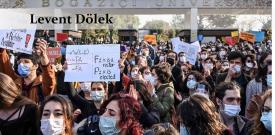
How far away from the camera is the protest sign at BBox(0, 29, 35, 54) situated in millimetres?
6621

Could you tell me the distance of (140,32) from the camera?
53.3 metres

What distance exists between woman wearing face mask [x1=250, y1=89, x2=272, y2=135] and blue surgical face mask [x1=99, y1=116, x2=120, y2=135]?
1.06 metres

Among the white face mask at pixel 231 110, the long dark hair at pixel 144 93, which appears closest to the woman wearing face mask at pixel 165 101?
the long dark hair at pixel 144 93

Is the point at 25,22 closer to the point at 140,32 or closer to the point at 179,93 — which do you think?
the point at 179,93

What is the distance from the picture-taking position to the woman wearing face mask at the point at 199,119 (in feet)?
12.9

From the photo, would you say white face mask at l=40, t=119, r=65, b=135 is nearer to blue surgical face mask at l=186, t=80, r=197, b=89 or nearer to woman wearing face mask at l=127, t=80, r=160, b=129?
woman wearing face mask at l=127, t=80, r=160, b=129

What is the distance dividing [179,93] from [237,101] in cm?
312

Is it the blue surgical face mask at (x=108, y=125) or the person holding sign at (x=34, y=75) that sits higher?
the person holding sign at (x=34, y=75)

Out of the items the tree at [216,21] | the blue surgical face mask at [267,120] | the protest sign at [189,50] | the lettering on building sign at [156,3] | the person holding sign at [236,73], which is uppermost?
the lettering on building sign at [156,3]

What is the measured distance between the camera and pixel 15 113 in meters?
4.37

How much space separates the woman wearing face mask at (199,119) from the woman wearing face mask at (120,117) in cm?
38

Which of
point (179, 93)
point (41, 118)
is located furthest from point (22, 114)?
point (179, 93)

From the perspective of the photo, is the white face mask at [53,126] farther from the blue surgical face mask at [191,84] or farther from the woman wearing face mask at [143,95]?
the blue surgical face mask at [191,84]

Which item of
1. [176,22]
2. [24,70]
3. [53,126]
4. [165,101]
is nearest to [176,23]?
[176,22]
